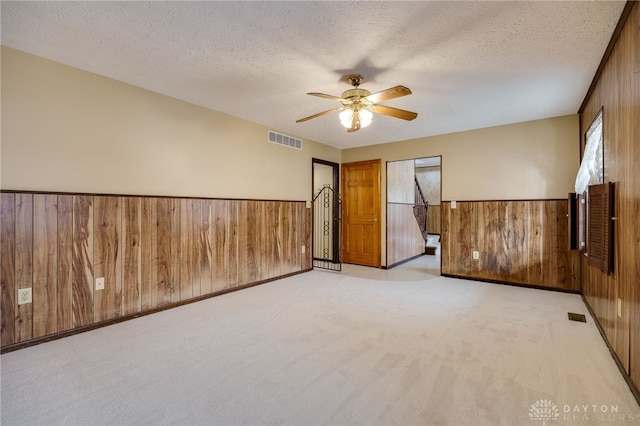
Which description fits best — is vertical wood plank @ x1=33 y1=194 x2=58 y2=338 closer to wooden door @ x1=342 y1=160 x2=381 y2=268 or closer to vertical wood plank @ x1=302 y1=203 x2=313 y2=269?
vertical wood plank @ x1=302 y1=203 x2=313 y2=269

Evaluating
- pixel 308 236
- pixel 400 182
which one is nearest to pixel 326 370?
pixel 308 236

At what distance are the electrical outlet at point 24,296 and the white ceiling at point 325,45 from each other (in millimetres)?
1942

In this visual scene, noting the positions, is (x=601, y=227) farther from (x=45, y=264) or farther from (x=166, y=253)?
(x=45, y=264)

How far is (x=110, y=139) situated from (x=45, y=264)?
49.2 inches

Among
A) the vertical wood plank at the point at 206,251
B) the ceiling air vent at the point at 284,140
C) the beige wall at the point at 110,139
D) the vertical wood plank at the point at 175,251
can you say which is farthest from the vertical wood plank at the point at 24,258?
the ceiling air vent at the point at 284,140

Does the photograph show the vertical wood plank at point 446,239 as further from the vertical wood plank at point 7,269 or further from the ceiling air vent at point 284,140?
the vertical wood plank at point 7,269

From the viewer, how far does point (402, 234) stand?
6199mm

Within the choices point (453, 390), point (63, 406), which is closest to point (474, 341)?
point (453, 390)

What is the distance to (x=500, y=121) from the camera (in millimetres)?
4211

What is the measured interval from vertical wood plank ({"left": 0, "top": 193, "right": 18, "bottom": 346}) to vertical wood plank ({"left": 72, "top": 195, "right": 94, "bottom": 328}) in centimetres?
38

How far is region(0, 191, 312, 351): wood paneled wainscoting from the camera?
2.34m

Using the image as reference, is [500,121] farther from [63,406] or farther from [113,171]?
[63,406]

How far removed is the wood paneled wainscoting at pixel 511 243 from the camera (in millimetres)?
3977

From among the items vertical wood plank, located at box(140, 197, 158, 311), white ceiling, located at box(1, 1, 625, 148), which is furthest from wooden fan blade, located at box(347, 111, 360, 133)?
vertical wood plank, located at box(140, 197, 158, 311)
